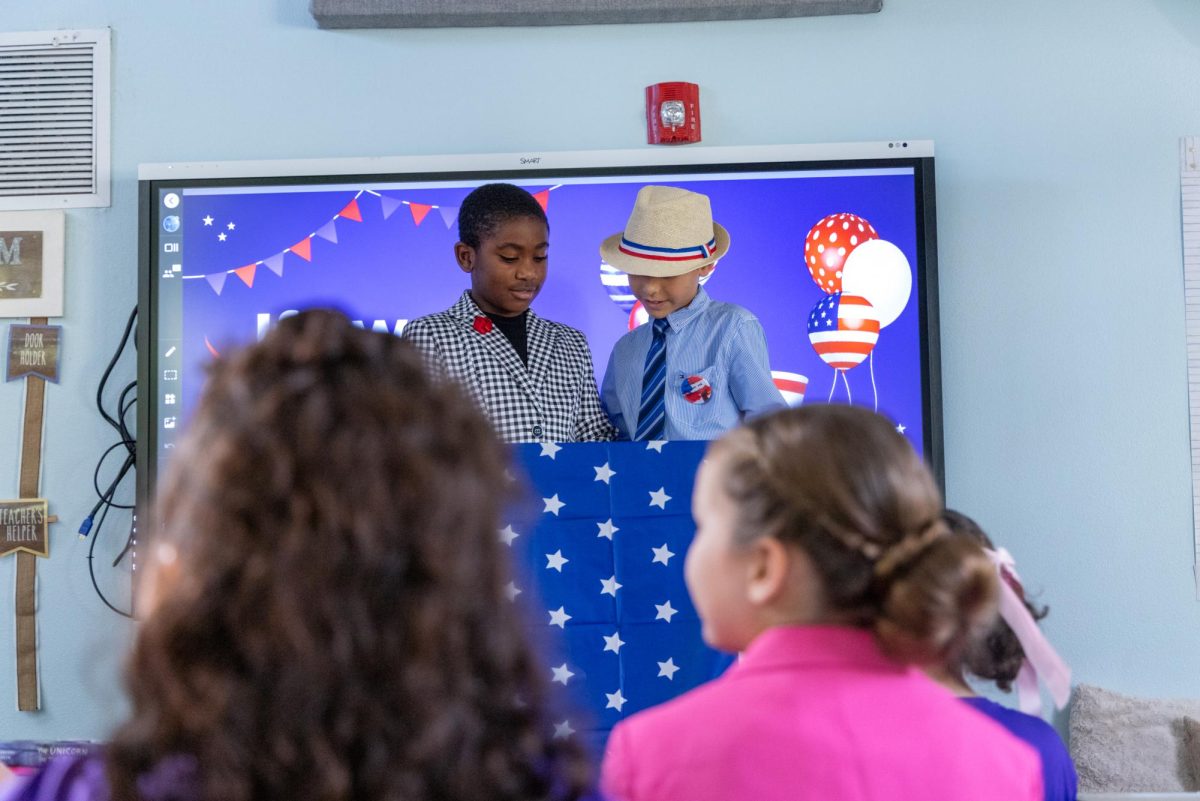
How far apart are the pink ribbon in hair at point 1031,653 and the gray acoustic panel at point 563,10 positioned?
1.85 meters

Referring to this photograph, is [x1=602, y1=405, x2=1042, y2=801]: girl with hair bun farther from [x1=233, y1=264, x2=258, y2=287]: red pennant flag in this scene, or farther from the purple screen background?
[x1=233, y1=264, x2=258, y2=287]: red pennant flag

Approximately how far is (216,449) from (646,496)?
1493mm

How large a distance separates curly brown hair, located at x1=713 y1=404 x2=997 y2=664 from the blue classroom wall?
2021 millimetres

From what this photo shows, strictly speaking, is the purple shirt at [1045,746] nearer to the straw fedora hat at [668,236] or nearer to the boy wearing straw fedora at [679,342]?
the boy wearing straw fedora at [679,342]

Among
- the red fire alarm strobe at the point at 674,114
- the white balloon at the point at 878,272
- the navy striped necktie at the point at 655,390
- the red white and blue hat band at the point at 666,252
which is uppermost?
the red fire alarm strobe at the point at 674,114

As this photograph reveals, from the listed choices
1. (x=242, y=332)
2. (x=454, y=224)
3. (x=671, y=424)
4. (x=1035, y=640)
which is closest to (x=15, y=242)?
(x=242, y=332)

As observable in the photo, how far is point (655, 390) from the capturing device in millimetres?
2703

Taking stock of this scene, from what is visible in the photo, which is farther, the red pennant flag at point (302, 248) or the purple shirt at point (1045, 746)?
the red pennant flag at point (302, 248)

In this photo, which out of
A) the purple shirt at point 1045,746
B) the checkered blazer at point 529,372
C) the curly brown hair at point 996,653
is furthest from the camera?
the checkered blazer at point 529,372

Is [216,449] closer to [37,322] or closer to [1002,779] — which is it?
[1002,779]

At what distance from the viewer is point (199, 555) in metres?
0.57

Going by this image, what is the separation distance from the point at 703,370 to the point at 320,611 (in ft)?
7.13

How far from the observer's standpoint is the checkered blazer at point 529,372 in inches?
105

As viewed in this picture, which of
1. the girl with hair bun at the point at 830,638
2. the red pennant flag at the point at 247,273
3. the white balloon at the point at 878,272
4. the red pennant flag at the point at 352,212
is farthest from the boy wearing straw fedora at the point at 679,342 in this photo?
the girl with hair bun at the point at 830,638
